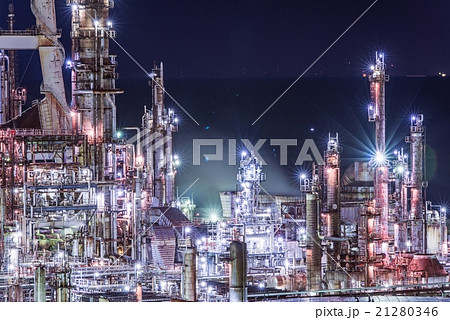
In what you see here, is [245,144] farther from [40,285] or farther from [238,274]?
[238,274]

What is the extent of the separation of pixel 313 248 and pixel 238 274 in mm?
6869

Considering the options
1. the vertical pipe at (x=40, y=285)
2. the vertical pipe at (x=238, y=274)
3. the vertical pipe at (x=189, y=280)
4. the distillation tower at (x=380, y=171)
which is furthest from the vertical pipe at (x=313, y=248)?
the vertical pipe at (x=40, y=285)

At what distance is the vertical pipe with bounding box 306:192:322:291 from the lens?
1919cm

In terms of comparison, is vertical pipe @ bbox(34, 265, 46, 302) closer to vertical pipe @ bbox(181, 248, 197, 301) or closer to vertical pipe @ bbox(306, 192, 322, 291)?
vertical pipe @ bbox(181, 248, 197, 301)

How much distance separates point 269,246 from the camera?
2131 centimetres

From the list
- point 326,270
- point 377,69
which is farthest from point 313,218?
point 377,69

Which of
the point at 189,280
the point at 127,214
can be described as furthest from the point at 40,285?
the point at 127,214

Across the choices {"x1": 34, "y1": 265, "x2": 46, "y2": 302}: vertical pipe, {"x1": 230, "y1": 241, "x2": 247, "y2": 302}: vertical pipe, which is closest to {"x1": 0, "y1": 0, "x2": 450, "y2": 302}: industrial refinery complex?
{"x1": 34, "y1": 265, "x2": 46, "y2": 302}: vertical pipe

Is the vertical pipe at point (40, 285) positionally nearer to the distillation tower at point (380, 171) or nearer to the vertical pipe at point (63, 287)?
the vertical pipe at point (63, 287)

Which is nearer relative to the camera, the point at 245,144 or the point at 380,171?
the point at 380,171

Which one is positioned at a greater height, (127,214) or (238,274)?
(127,214)

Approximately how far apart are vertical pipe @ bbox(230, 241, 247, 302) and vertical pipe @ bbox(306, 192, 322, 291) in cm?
634

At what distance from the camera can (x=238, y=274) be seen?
12.7 meters
